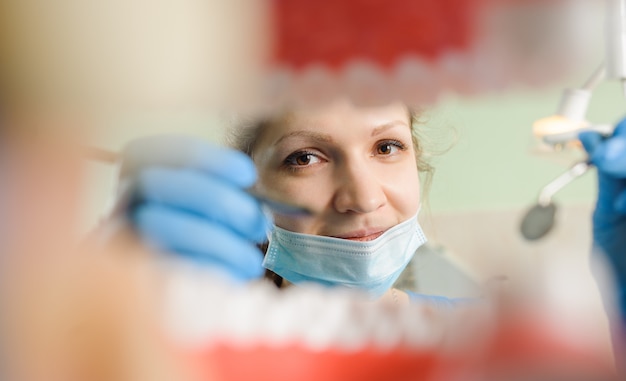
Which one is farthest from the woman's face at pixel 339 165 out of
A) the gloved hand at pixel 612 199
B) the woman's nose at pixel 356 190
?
the gloved hand at pixel 612 199

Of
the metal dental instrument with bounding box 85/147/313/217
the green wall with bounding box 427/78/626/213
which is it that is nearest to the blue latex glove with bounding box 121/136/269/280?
the metal dental instrument with bounding box 85/147/313/217

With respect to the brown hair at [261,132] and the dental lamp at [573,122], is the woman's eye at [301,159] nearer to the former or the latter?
the brown hair at [261,132]

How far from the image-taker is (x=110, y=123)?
385 millimetres

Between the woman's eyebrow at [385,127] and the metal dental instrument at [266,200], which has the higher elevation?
the woman's eyebrow at [385,127]

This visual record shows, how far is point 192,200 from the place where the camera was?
0.37 meters

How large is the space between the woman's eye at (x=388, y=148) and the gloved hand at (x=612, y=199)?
12cm

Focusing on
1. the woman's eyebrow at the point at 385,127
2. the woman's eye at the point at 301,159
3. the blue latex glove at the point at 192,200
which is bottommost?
the blue latex glove at the point at 192,200

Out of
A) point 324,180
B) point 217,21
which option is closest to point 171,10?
point 217,21

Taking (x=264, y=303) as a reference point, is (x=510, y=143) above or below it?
above

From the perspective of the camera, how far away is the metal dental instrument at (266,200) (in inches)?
15.1

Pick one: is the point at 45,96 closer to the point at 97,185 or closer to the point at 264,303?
the point at 97,185

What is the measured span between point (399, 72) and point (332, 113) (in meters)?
0.05

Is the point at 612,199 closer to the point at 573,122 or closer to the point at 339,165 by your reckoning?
the point at 573,122

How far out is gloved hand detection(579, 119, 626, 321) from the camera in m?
0.41
